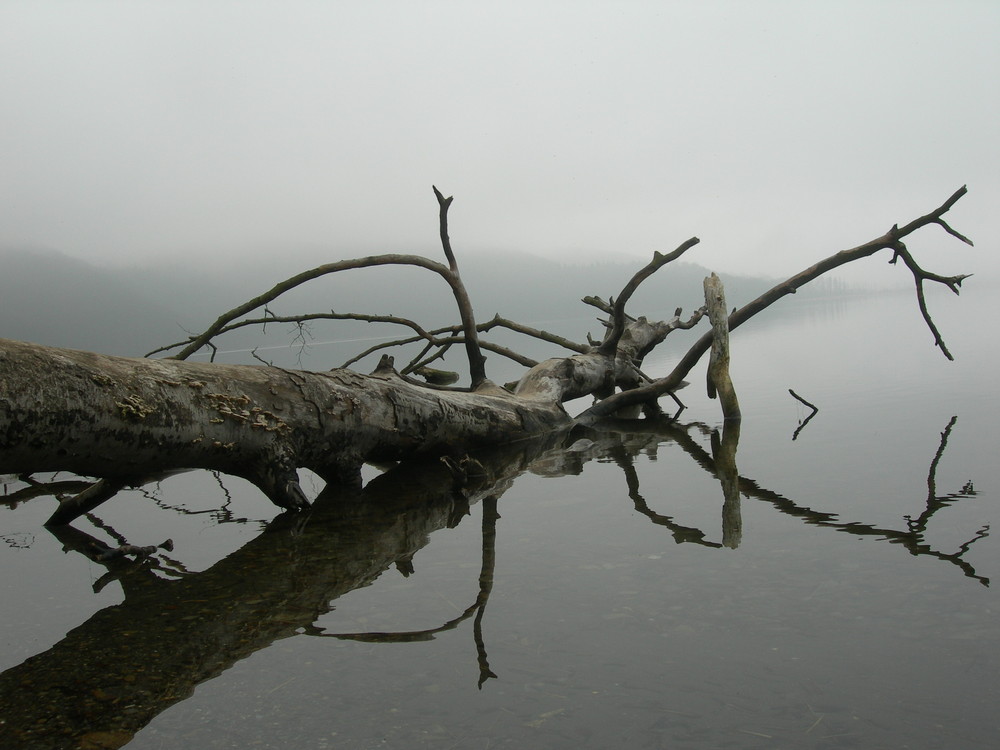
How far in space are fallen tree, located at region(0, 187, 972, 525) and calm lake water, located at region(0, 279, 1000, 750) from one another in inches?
20.6

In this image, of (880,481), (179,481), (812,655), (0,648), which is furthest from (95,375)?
(880,481)

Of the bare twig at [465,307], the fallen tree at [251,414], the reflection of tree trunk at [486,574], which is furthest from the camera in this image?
the bare twig at [465,307]

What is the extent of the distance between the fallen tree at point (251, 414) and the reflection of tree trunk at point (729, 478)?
4.34ft

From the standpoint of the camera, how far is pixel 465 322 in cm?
1077

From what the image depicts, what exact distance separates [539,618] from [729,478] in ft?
11.3

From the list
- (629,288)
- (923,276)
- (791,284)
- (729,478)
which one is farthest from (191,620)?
(923,276)

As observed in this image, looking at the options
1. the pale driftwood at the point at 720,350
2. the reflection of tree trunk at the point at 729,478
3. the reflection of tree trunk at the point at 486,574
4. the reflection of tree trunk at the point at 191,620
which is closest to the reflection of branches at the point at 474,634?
the reflection of tree trunk at the point at 486,574

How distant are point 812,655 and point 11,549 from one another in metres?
5.19

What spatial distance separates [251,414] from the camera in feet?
19.2

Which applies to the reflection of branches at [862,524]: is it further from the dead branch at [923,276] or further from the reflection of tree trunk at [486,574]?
the dead branch at [923,276]

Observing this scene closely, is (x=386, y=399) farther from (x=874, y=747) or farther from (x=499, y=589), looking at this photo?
(x=874, y=747)

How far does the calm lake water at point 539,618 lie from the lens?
8.33ft

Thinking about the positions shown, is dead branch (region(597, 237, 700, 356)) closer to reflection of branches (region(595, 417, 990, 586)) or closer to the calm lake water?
reflection of branches (region(595, 417, 990, 586))

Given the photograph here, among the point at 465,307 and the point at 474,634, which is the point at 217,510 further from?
the point at 465,307
